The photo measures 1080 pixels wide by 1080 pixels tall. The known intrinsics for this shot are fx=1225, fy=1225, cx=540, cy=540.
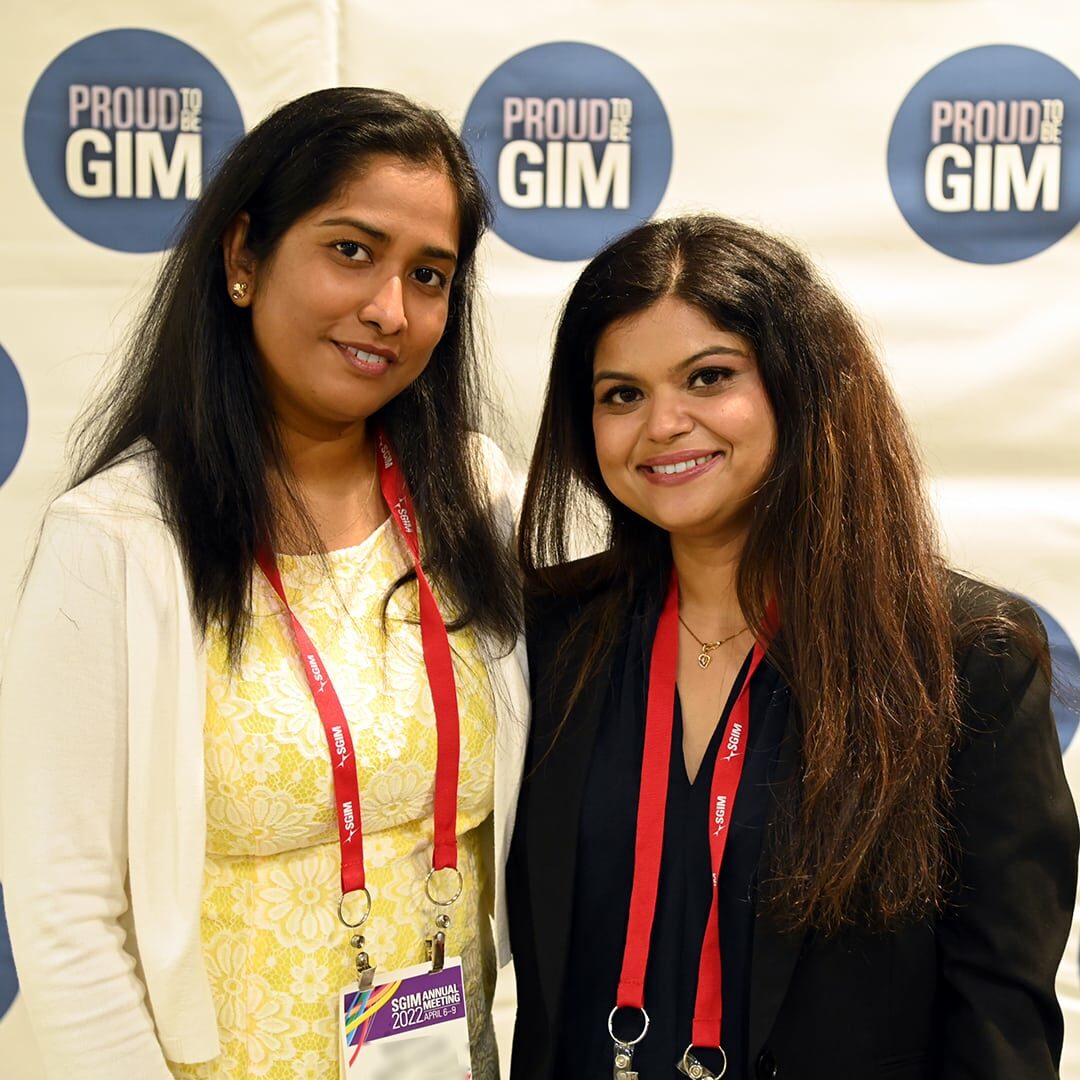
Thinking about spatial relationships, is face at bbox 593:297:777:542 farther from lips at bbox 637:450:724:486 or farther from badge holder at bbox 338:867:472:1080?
badge holder at bbox 338:867:472:1080

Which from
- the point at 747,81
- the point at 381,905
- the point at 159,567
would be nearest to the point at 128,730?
the point at 159,567

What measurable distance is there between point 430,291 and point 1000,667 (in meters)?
0.89

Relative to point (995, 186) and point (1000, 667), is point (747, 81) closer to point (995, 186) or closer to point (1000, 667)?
point (995, 186)

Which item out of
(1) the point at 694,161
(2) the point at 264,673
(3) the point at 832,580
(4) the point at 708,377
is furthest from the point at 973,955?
(1) the point at 694,161

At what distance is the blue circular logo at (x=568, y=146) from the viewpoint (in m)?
2.46

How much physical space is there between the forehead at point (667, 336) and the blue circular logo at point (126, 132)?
121 centimetres

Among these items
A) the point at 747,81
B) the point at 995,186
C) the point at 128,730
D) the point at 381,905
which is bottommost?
the point at 381,905

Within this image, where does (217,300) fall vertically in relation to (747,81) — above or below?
below

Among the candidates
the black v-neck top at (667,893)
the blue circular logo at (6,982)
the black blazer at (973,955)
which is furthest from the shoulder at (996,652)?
the blue circular logo at (6,982)

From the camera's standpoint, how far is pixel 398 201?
1571mm

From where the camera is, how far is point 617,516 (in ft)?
6.05

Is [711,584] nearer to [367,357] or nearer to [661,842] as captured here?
[661,842]

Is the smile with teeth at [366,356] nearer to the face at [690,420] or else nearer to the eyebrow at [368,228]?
the eyebrow at [368,228]

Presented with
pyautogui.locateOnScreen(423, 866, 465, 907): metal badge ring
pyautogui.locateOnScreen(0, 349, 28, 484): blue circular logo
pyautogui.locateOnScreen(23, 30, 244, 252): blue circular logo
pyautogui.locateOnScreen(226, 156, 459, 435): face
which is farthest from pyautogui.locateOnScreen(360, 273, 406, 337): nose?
pyautogui.locateOnScreen(0, 349, 28, 484): blue circular logo
